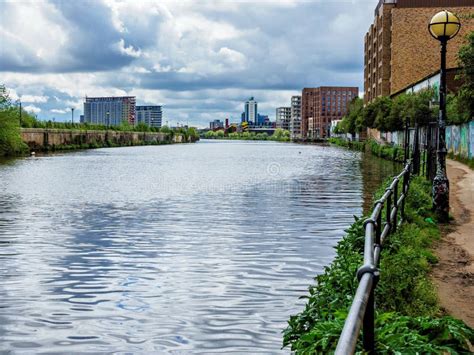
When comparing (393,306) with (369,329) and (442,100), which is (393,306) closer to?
(369,329)

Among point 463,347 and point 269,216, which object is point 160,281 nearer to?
point 463,347

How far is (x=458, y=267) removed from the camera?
10.2 m

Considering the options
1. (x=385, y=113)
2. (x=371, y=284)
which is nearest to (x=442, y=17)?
(x=371, y=284)

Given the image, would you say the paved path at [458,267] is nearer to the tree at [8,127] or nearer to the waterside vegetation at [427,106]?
the waterside vegetation at [427,106]

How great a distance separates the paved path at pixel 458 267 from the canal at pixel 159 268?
190 cm

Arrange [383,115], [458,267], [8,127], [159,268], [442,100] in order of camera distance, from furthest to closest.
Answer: [383,115], [8,127], [442,100], [159,268], [458,267]

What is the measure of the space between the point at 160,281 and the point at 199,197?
1422 centimetres

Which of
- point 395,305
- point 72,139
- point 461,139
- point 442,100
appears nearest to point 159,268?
point 395,305

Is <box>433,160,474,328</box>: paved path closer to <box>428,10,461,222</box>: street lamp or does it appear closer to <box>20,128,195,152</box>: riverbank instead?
<box>428,10,461,222</box>: street lamp

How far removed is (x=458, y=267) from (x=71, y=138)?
105m

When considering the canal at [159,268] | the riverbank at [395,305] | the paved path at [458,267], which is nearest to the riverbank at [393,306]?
the riverbank at [395,305]

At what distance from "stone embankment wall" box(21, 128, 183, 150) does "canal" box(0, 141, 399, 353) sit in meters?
68.3

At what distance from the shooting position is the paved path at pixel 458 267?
7914 mm

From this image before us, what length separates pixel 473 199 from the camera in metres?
20.6
